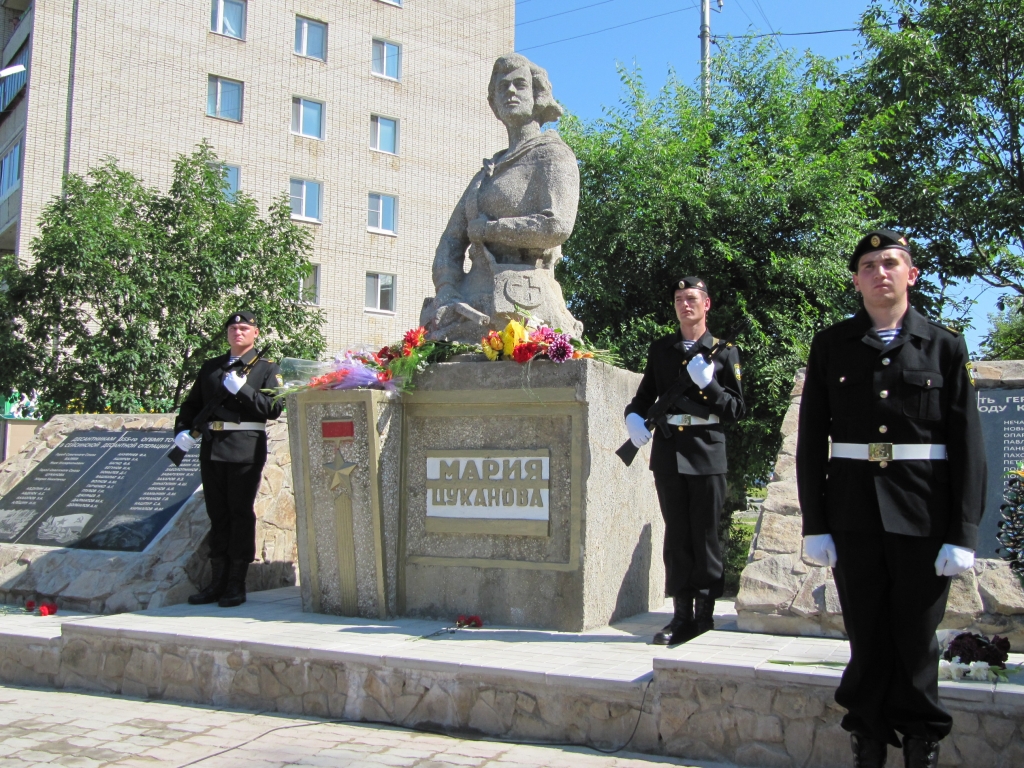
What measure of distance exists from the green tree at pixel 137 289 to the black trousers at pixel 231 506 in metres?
6.30

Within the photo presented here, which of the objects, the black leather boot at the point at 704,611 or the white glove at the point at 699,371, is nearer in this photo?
the white glove at the point at 699,371

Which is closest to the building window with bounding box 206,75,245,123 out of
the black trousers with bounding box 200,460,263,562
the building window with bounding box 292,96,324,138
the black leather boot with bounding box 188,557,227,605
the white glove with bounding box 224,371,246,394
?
the building window with bounding box 292,96,324,138

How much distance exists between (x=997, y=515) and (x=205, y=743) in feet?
12.6

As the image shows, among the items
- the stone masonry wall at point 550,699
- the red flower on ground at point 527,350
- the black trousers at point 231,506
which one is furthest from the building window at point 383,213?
the stone masonry wall at point 550,699

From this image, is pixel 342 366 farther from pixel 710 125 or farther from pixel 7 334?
pixel 7 334

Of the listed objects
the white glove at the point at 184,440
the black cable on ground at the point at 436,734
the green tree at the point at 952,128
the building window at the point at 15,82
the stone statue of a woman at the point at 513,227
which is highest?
the building window at the point at 15,82

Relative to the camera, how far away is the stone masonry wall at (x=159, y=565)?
6438 mm

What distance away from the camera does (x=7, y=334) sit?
1210 cm

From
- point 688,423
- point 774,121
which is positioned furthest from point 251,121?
point 688,423

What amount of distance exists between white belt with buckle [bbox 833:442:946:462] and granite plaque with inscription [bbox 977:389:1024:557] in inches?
73.5

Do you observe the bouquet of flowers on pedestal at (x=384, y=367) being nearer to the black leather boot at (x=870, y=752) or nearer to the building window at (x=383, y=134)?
the black leather boot at (x=870, y=752)

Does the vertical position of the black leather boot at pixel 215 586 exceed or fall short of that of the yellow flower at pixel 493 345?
it falls short

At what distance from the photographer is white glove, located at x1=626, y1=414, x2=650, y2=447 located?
15.9 ft

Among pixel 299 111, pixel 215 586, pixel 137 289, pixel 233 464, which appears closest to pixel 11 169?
pixel 299 111
